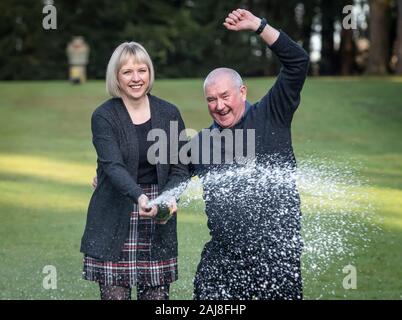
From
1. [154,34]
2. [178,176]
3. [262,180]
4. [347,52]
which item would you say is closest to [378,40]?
[154,34]

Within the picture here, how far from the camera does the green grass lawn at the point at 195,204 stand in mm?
8609

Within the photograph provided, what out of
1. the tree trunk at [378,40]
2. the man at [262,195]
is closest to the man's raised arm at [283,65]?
the man at [262,195]

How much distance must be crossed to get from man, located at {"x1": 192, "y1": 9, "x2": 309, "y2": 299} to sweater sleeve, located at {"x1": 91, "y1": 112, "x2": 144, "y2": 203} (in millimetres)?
536

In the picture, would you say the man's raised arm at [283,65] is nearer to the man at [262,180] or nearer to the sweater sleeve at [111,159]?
the man at [262,180]

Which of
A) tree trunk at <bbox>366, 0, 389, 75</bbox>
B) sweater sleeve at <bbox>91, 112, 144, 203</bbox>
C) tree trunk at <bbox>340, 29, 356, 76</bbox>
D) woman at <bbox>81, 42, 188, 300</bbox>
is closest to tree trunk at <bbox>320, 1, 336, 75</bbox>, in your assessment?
tree trunk at <bbox>340, 29, 356, 76</bbox>

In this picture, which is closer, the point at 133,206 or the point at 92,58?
the point at 133,206

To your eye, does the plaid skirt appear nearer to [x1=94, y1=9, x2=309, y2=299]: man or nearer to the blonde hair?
[x1=94, y1=9, x2=309, y2=299]: man

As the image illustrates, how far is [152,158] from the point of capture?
18.7ft

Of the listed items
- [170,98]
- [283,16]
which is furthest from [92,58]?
[170,98]

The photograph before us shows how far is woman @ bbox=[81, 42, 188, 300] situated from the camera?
5637 millimetres

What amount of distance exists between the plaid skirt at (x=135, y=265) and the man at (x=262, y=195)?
0.34 metres

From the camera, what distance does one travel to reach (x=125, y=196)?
559 cm

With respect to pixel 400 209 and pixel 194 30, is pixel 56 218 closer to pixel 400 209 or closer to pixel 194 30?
pixel 400 209
